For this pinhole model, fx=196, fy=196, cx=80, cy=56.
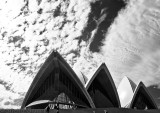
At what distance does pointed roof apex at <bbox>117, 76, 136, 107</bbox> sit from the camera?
35.2m

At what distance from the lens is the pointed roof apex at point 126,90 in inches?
1387

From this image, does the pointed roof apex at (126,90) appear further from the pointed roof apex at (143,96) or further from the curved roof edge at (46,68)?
the curved roof edge at (46,68)

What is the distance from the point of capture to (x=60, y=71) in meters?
27.9

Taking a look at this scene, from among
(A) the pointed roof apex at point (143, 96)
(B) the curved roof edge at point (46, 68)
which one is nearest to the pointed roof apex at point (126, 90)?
(A) the pointed roof apex at point (143, 96)

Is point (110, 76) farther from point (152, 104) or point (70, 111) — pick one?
point (70, 111)

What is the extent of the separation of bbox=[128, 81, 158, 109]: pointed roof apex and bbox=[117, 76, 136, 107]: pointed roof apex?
0.88m

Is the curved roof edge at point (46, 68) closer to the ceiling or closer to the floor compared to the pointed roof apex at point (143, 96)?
closer to the ceiling

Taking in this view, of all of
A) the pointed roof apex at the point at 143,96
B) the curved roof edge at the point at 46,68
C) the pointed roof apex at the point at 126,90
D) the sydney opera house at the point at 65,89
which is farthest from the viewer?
the pointed roof apex at the point at 126,90

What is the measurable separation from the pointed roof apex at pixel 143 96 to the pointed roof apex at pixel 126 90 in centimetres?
88

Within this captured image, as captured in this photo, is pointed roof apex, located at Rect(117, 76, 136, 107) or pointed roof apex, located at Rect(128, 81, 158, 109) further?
pointed roof apex, located at Rect(117, 76, 136, 107)

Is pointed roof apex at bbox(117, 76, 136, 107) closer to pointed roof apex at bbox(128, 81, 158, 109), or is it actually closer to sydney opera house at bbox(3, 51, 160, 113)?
pointed roof apex at bbox(128, 81, 158, 109)

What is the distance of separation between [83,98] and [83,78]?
6.36 meters

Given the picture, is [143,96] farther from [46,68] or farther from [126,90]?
[46,68]

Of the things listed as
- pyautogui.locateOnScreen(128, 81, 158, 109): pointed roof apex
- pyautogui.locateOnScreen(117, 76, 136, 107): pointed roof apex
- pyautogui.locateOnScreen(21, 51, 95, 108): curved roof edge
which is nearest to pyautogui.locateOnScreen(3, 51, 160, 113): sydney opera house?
pyautogui.locateOnScreen(21, 51, 95, 108): curved roof edge
